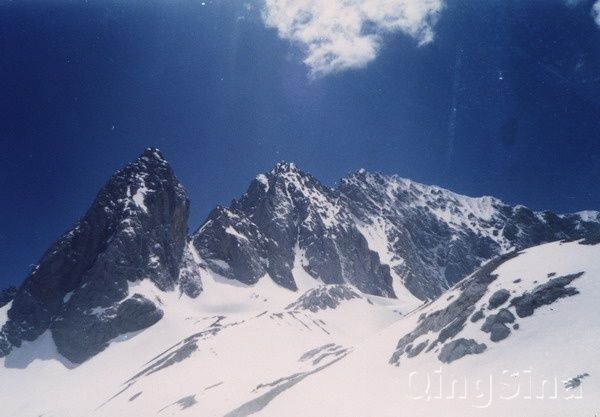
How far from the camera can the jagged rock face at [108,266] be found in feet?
426

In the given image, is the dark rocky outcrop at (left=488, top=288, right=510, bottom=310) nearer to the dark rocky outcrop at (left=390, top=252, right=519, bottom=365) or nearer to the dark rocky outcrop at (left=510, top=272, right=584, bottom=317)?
the dark rocky outcrop at (left=510, top=272, right=584, bottom=317)

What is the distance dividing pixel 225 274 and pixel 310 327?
78946mm

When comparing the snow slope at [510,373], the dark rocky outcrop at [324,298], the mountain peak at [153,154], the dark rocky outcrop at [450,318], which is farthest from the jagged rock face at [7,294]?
the dark rocky outcrop at [450,318]

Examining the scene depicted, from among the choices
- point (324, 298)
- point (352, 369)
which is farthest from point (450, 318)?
point (324, 298)

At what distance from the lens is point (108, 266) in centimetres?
13938

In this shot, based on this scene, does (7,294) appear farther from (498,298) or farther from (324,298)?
(498,298)

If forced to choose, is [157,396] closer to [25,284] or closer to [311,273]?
[25,284]

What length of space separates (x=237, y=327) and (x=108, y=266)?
6323 cm

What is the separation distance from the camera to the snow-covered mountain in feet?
105

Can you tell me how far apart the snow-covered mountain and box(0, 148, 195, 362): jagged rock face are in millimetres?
442

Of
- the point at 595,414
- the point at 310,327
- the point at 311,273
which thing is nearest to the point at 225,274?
the point at 311,273

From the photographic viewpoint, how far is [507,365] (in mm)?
28812

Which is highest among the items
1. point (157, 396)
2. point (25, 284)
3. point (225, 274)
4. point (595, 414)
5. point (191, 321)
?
point (25, 284)

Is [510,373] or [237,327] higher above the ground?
[237,327]
